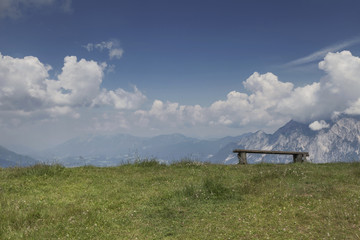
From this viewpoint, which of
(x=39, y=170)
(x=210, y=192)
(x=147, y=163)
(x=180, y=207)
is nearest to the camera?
(x=180, y=207)

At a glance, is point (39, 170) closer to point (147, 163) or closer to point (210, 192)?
point (147, 163)

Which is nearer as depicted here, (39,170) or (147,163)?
(39,170)

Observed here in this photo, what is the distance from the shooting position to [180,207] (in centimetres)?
973

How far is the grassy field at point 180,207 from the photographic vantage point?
301 inches

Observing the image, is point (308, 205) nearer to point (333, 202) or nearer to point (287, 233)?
point (333, 202)

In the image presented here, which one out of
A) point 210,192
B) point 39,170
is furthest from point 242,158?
point 39,170

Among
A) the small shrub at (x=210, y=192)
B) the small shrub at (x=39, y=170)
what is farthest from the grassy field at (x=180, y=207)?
the small shrub at (x=39, y=170)

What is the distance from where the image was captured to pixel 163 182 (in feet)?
45.9

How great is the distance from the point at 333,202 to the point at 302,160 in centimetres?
1348

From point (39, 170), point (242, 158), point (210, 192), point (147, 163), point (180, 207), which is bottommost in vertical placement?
point (180, 207)

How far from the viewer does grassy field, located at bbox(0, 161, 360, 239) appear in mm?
7645

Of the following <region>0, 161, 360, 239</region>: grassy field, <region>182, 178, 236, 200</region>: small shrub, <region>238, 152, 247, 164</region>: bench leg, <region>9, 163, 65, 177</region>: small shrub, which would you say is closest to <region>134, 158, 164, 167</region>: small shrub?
<region>0, 161, 360, 239</region>: grassy field

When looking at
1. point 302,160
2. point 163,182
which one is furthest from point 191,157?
point 302,160

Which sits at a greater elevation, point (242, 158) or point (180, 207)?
point (242, 158)
